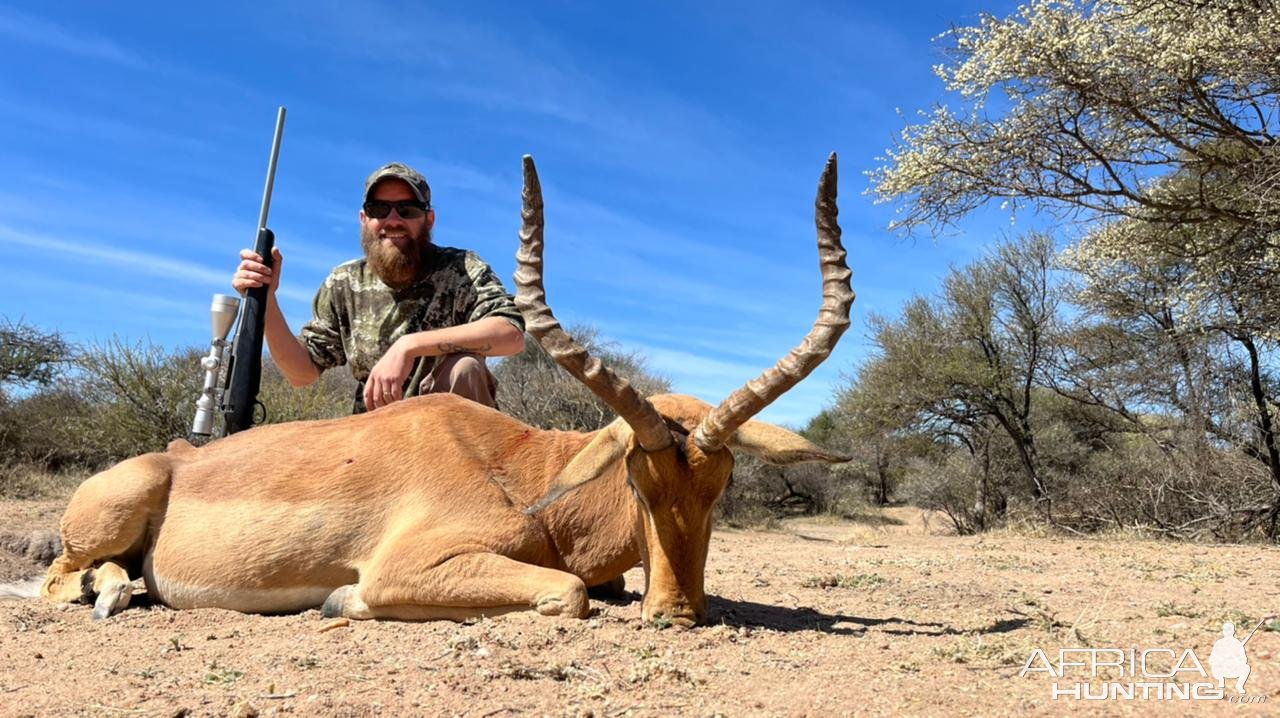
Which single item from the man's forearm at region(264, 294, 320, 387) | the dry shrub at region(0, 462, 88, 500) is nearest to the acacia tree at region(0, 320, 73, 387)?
the dry shrub at region(0, 462, 88, 500)

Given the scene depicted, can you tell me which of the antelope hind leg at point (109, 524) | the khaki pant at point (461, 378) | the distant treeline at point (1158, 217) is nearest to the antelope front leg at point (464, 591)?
the antelope hind leg at point (109, 524)

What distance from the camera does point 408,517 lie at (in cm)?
508

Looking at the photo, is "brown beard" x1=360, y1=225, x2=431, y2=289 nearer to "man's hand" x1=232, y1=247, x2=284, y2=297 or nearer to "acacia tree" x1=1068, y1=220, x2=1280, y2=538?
"man's hand" x1=232, y1=247, x2=284, y2=297

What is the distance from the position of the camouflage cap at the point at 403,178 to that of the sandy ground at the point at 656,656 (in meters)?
3.42

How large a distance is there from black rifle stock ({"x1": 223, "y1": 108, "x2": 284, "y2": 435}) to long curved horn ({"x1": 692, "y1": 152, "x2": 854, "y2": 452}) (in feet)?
12.7

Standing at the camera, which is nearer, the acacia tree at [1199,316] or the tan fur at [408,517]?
the tan fur at [408,517]

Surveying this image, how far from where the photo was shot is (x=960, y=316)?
23453 mm

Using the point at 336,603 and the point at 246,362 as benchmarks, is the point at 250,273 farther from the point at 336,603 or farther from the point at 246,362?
the point at 336,603

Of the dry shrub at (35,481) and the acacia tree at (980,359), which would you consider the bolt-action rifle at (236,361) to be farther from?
the acacia tree at (980,359)

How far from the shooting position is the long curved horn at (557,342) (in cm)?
443

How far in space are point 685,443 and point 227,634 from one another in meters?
2.41

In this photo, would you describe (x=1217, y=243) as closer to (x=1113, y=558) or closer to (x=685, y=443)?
(x=1113, y=558)

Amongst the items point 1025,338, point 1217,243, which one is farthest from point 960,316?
point 1217,243

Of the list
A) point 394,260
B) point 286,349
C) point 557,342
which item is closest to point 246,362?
point 286,349
